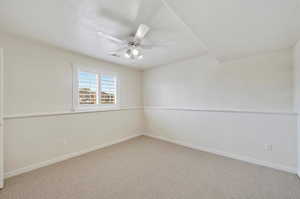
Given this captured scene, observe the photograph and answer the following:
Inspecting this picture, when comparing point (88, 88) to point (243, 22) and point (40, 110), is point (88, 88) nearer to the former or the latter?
point (40, 110)

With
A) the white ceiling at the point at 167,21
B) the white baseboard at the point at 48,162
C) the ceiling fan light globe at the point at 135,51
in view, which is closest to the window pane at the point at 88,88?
the white ceiling at the point at 167,21

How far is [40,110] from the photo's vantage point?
2340 mm

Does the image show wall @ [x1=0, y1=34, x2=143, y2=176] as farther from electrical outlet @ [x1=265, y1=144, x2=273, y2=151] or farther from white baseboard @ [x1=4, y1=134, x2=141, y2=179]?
electrical outlet @ [x1=265, y1=144, x2=273, y2=151]

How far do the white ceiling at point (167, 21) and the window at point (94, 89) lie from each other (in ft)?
2.73

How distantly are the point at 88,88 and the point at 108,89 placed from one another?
0.57m

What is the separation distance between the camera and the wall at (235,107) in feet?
7.20

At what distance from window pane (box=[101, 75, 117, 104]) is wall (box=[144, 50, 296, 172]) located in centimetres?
152

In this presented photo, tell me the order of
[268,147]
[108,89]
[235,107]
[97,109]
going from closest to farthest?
[268,147]
[235,107]
[97,109]
[108,89]

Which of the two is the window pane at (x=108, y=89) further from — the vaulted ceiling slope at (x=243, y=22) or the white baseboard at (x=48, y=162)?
the vaulted ceiling slope at (x=243, y=22)

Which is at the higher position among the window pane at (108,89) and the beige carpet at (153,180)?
the window pane at (108,89)

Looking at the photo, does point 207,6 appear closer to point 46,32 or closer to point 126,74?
point 46,32

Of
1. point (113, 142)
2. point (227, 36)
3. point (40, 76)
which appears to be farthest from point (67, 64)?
point (227, 36)

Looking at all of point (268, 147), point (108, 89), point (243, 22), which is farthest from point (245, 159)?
point (108, 89)

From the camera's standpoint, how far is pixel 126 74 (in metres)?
4.02
